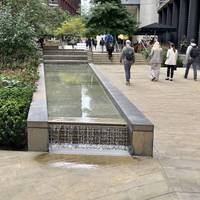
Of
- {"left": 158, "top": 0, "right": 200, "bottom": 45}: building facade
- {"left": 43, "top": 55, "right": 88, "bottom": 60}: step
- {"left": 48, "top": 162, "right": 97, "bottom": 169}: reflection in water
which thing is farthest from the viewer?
{"left": 158, "top": 0, "right": 200, "bottom": 45}: building facade

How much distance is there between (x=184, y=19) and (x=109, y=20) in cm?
663

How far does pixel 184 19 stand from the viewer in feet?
118

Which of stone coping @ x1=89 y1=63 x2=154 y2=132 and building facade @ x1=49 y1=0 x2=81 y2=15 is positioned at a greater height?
building facade @ x1=49 y1=0 x2=81 y2=15

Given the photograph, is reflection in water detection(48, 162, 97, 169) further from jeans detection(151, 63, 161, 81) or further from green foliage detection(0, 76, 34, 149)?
jeans detection(151, 63, 161, 81)

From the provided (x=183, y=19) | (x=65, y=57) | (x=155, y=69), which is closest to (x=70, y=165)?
(x=155, y=69)

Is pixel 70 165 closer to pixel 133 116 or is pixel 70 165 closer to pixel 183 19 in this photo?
pixel 133 116

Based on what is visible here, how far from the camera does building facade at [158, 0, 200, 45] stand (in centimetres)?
3080

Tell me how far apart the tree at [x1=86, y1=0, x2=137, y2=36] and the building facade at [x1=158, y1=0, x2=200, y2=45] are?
4410mm

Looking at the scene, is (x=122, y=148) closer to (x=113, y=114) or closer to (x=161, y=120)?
(x=113, y=114)

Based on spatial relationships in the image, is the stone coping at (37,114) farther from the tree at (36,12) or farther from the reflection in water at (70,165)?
the tree at (36,12)

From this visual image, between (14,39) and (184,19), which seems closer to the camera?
(14,39)

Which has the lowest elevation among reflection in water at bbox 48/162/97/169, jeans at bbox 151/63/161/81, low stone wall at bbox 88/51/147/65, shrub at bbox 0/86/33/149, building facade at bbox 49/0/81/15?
low stone wall at bbox 88/51/147/65

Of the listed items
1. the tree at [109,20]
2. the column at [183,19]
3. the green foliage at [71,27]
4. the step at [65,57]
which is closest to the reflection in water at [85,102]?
the step at [65,57]

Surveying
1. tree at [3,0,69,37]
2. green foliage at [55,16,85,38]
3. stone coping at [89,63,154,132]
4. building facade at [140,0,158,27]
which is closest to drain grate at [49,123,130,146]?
stone coping at [89,63,154,132]
